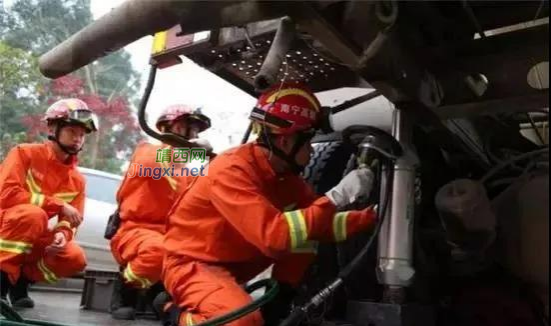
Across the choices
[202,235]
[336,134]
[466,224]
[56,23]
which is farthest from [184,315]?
[56,23]

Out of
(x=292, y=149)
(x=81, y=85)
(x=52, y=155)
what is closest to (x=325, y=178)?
(x=292, y=149)

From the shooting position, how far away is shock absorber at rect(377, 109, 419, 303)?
1682 mm

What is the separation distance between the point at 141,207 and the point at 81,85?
247 inches

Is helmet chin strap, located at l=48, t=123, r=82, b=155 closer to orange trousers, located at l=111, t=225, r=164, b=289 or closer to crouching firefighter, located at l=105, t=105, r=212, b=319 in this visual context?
crouching firefighter, located at l=105, t=105, r=212, b=319

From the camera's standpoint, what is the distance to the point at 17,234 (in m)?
3.07

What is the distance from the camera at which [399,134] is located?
183cm

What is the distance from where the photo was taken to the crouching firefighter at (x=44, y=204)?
3.07 metres

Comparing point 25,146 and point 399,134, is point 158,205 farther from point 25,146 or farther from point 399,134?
point 399,134

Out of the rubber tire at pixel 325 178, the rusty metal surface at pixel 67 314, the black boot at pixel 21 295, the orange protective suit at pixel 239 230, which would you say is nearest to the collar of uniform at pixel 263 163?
the orange protective suit at pixel 239 230

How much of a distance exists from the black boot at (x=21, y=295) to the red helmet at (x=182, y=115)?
4.17 feet

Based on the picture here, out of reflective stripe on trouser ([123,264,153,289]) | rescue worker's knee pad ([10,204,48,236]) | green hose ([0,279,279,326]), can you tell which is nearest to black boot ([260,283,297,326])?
green hose ([0,279,279,326])

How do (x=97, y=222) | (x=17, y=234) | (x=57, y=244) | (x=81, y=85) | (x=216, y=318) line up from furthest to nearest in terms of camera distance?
1. (x=81, y=85)
2. (x=97, y=222)
3. (x=57, y=244)
4. (x=17, y=234)
5. (x=216, y=318)

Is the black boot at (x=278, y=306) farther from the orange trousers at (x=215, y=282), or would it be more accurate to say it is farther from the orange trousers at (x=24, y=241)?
the orange trousers at (x=24, y=241)

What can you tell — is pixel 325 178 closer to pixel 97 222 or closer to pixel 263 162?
pixel 263 162
